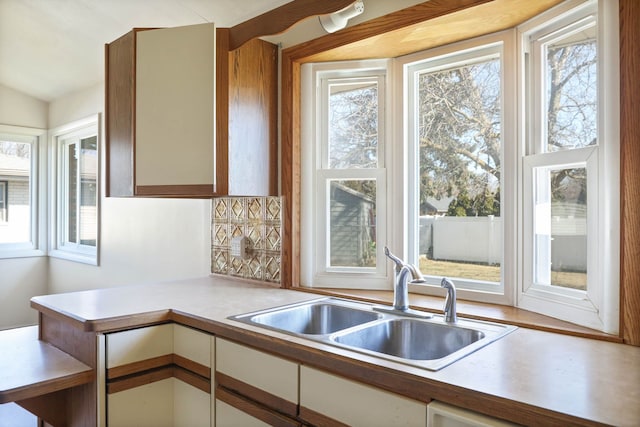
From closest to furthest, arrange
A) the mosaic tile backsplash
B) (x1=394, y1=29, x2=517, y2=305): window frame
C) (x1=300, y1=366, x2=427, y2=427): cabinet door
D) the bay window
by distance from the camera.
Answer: (x1=300, y1=366, x2=427, y2=427): cabinet door
the bay window
(x1=394, y1=29, x2=517, y2=305): window frame
the mosaic tile backsplash

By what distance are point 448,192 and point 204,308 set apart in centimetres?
112

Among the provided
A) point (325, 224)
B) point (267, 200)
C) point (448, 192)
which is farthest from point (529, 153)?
point (267, 200)

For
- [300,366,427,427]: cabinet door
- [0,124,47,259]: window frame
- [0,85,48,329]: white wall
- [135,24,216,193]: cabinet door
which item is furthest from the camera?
[0,124,47,259]: window frame

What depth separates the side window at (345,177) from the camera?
2.19m

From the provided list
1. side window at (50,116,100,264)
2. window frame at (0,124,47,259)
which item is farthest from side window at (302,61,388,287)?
window frame at (0,124,47,259)

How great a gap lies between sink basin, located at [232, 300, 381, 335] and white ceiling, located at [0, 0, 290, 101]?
143 cm

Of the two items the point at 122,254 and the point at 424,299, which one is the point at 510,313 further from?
the point at 122,254

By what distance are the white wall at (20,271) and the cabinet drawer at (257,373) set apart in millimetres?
3513

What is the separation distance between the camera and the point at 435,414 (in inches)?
40.5

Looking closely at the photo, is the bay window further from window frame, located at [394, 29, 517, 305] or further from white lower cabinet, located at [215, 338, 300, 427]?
white lower cabinet, located at [215, 338, 300, 427]

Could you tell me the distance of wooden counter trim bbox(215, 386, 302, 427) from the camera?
135cm

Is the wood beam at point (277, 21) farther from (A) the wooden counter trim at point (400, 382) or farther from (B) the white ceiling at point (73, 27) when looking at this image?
(A) the wooden counter trim at point (400, 382)

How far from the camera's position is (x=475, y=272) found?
6.24 ft

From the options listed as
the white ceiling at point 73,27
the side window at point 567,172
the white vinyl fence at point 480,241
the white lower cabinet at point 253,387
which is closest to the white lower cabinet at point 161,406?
the white lower cabinet at point 253,387
